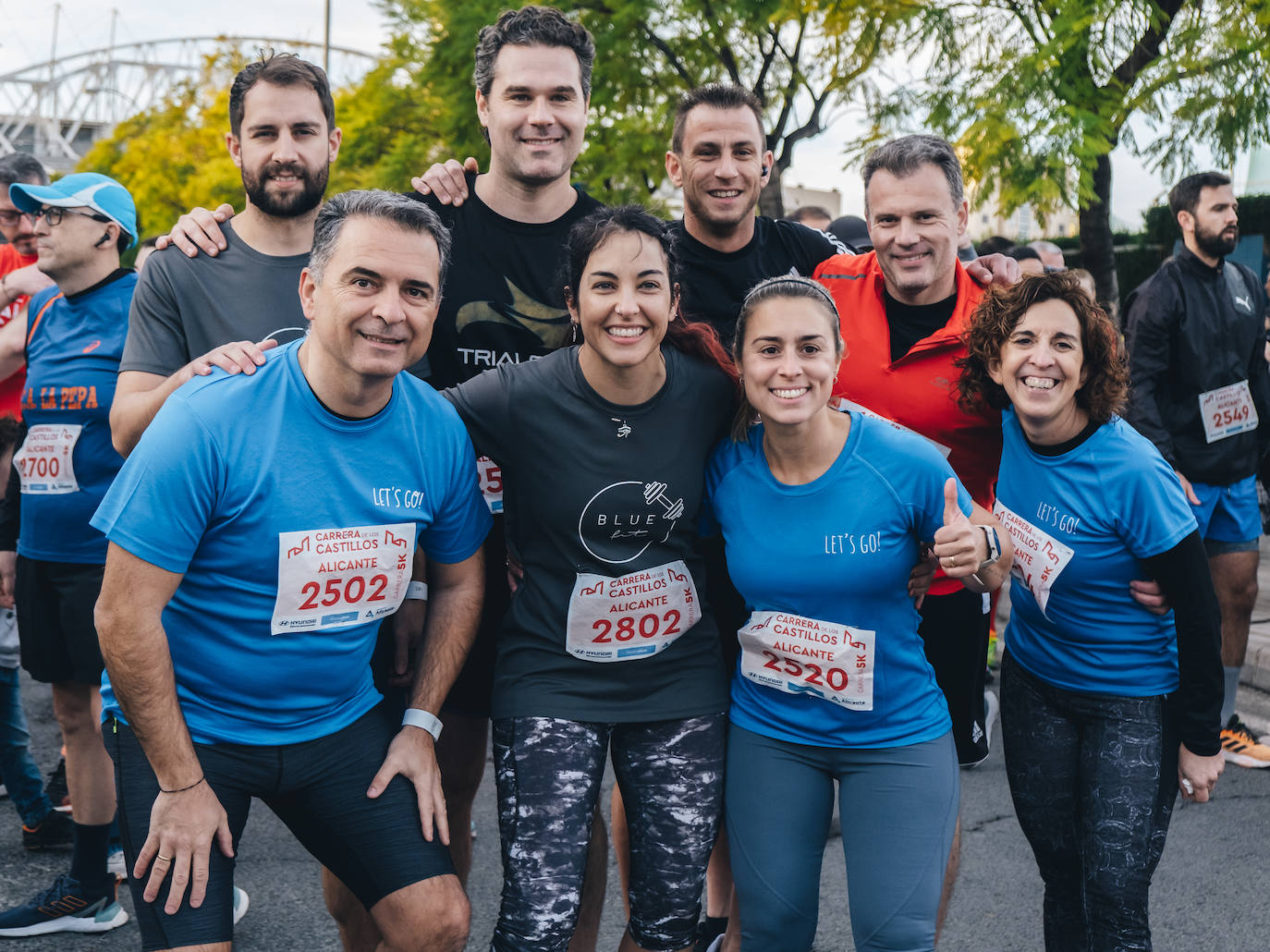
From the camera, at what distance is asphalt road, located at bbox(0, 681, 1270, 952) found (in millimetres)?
3518

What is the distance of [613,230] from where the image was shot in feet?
8.75

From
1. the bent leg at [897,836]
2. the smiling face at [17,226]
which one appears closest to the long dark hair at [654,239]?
the bent leg at [897,836]

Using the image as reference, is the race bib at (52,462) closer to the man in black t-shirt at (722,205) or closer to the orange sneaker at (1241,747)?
the man in black t-shirt at (722,205)

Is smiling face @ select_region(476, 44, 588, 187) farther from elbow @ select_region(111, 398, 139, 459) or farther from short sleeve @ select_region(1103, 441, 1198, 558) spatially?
short sleeve @ select_region(1103, 441, 1198, 558)

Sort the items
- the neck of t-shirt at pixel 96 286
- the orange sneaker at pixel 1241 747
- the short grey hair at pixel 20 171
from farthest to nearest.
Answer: the short grey hair at pixel 20 171 < the orange sneaker at pixel 1241 747 < the neck of t-shirt at pixel 96 286

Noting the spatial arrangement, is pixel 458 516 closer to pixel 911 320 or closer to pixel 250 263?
pixel 250 263

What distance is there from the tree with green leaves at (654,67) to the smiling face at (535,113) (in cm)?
890

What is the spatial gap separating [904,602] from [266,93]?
2204 millimetres

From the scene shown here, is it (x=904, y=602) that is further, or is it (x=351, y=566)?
(x=904, y=602)

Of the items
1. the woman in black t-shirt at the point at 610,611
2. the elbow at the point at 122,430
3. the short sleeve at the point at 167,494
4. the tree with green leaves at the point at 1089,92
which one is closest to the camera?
the short sleeve at the point at 167,494

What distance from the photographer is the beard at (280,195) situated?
3037mm

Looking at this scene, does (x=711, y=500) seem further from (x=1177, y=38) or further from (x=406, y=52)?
(x=406, y=52)

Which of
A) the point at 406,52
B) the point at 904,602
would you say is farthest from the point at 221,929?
the point at 406,52

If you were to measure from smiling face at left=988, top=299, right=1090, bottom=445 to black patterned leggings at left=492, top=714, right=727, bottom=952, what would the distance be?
3.50ft
